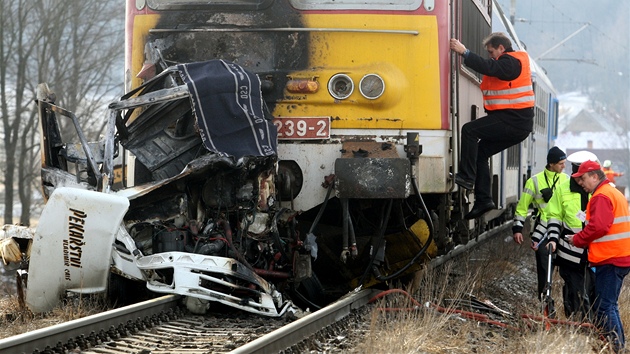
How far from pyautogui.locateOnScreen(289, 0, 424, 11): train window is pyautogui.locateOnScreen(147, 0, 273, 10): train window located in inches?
11.0

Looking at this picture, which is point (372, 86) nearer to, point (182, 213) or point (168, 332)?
point (182, 213)

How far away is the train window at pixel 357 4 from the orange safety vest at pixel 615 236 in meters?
2.03

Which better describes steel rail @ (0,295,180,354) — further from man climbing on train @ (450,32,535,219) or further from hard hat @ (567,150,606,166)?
hard hat @ (567,150,606,166)

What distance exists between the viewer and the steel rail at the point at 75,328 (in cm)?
545

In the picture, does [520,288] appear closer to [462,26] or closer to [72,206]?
[462,26]

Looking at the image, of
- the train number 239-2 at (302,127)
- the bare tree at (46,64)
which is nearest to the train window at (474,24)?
the train number 239-2 at (302,127)

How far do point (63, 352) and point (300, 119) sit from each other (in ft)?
10.4

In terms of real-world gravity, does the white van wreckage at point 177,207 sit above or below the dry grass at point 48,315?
above

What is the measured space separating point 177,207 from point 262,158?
2.27 feet

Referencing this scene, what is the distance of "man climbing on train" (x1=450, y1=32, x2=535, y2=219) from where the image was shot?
8.79m

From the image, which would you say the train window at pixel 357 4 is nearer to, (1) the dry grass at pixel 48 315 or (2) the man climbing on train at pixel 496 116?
(2) the man climbing on train at pixel 496 116

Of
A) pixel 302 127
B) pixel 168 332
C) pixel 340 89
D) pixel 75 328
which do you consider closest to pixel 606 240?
pixel 340 89

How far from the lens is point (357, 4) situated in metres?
8.27

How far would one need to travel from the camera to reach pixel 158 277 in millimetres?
7145
